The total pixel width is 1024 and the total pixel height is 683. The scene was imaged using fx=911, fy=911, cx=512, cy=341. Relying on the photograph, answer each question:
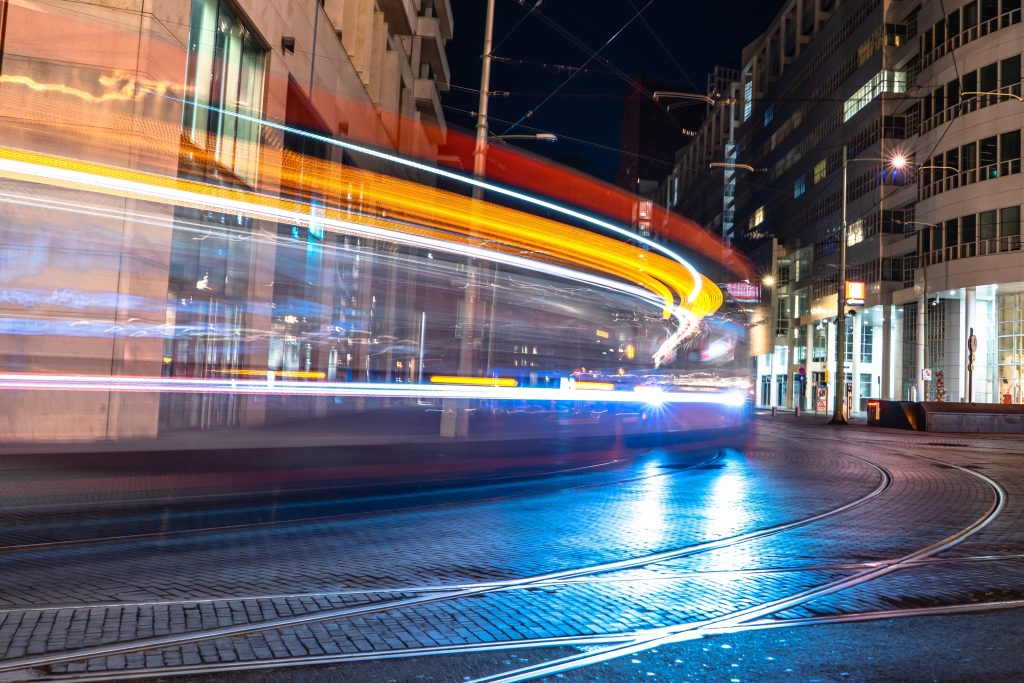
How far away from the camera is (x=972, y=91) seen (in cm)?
3975

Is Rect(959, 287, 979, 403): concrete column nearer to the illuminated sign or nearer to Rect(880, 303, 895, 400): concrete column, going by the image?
Rect(880, 303, 895, 400): concrete column

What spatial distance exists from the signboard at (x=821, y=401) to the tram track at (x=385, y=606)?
1921 inches

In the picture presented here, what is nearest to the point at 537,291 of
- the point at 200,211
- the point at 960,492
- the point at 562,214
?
the point at 562,214

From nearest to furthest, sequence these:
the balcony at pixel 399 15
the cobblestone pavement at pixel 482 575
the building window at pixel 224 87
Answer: the cobblestone pavement at pixel 482 575
the building window at pixel 224 87
the balcony at pixel 399 15

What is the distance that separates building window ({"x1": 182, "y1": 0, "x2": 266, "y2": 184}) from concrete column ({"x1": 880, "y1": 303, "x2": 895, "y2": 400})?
40093mm

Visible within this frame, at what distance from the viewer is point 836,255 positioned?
58406 mm

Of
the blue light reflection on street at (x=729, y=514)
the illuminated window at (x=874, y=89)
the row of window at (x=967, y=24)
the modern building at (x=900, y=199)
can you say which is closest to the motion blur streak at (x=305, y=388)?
the blue light reflection on street at (x=729, y=514)

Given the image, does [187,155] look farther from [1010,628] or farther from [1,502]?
[1010,628]

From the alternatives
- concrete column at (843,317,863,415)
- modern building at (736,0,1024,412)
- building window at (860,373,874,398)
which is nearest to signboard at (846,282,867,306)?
modern building at (736,0,1024,412)

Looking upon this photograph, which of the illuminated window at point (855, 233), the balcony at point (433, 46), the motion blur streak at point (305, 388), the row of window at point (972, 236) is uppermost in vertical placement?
the balcony at point (433, 46)

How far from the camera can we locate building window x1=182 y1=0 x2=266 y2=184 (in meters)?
12.9

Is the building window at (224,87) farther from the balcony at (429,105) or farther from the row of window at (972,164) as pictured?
the row of window at (972,164)

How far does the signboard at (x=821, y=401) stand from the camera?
5603 cm

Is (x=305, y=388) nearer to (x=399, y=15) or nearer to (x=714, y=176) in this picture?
(x=399, y=15)
